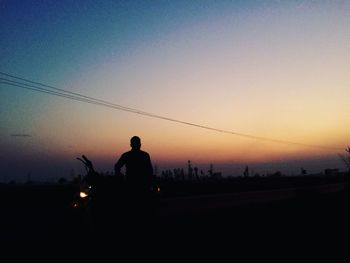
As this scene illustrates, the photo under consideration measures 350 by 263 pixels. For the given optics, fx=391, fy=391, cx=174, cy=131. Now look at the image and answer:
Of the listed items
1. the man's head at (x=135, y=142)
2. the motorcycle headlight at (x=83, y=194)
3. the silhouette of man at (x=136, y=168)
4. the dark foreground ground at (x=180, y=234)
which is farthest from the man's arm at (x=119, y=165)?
the motorcycle headlight at (x=83, y=194)

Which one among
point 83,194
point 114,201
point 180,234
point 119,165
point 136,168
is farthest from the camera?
point 180,234

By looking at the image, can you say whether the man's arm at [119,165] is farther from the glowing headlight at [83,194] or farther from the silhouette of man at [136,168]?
the glowing headlight at [83,194]

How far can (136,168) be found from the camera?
702cm

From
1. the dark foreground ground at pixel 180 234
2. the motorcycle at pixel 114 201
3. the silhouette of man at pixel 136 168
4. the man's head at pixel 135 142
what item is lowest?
the dark foreground ground at pixel 180 234

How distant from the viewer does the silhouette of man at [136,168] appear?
6.96 meters

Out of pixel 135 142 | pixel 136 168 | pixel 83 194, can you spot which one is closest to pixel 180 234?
pixel 83 194

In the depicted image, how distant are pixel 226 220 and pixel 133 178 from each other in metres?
5.86

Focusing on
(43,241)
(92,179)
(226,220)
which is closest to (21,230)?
(43,241)

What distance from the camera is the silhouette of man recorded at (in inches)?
274

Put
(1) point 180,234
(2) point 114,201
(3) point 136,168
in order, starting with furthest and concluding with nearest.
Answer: (1) point 180,234
(3) point 136,168
(2) point 114,201

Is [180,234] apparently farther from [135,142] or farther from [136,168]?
[135,142]

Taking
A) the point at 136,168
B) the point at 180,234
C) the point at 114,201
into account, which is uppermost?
the point at 136,168

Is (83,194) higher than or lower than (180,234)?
higher

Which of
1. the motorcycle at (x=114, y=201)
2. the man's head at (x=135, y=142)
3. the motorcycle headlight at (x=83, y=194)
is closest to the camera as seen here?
the motorcycle at (x=114, y=201)
